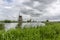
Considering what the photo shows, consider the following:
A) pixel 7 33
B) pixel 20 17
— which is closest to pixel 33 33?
pixel 7 33

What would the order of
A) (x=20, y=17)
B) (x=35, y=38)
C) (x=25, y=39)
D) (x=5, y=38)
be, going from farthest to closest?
(x=20, y=17) < (x=35, y=38) < (x=25, y=39) < (x=5, y=38)

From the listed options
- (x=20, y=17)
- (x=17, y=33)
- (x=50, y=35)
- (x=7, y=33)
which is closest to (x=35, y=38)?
(x=17, y=33)

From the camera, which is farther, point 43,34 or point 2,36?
point 43,34

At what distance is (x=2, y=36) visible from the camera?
866 cm

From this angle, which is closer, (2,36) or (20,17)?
(2,36)

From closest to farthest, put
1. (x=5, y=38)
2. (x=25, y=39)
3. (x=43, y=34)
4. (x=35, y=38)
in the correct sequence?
(x=5, y=38)
(x=25, y=39)
(x=35, y=38)
(x=43, y=34)

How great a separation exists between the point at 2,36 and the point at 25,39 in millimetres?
1256

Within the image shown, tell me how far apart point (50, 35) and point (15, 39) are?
4184 mm

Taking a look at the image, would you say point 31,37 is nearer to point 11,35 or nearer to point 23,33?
point 23,33

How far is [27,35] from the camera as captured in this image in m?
9.59

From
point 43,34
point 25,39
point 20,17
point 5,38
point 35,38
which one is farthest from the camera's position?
point 20,17

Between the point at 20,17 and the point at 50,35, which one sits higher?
the point at 20,17

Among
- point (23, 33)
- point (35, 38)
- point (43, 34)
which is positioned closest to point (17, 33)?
point (23, 33)

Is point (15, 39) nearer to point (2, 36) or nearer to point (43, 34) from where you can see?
point (2, 36)
